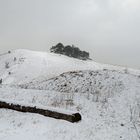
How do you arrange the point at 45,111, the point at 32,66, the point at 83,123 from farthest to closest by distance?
the point at 32,66 < the point at 45,111 < the point at 83,123

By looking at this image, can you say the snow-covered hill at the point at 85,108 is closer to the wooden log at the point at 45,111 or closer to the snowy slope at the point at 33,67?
the wooden log at the point at 45,111

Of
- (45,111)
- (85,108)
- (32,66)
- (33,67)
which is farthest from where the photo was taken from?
(32,66)

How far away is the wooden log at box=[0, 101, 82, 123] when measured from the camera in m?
8.73

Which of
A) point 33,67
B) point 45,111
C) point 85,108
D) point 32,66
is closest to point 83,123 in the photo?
point 45,111

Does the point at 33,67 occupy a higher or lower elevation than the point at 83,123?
higher

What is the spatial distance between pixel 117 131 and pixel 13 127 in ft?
12.1

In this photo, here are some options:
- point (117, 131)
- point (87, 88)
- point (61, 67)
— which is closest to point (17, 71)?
point (61, 67)

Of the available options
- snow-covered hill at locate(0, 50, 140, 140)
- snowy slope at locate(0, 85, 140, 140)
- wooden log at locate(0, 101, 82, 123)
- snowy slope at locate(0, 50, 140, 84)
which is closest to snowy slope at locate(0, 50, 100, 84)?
snowy slope at locate(0, 50, 140, 84)

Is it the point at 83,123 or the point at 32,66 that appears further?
the point at 32,66

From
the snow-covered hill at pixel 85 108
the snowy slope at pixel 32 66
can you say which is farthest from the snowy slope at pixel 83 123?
the snowy slope at pixel 32 66

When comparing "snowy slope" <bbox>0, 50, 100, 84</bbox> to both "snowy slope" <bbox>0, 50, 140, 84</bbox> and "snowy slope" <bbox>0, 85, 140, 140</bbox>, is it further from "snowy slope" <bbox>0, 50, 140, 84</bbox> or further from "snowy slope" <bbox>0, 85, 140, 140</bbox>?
"snowy slope" <bbox>0, 85, 140, 140</bbox>

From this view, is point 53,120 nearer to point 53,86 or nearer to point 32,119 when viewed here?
point 32,119

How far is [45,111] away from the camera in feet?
31.4

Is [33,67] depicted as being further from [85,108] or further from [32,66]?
[85,108]
